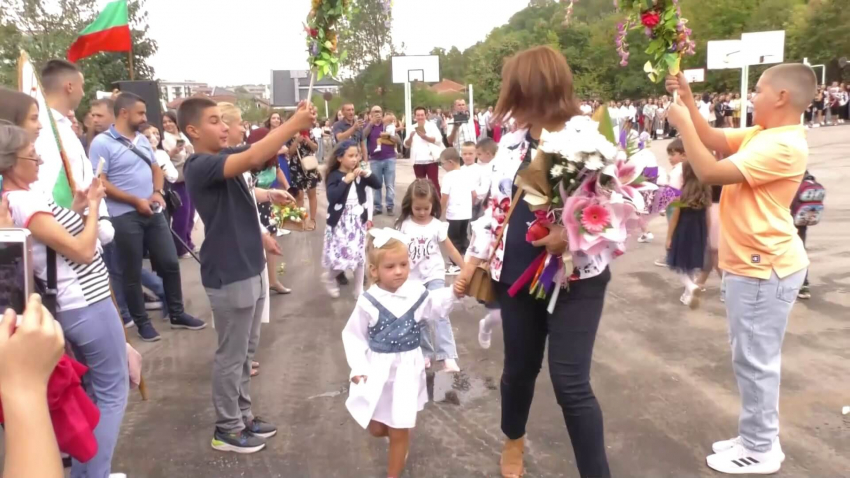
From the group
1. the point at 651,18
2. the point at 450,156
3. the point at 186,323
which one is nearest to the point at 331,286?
the point at 186,323

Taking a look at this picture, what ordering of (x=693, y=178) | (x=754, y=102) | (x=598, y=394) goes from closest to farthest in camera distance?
(x=754, y=102), (x=598, y=394), (x=693, y=178)

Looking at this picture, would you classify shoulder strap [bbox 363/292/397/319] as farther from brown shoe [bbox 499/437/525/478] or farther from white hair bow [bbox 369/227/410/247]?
brown shoe [bbox 499/437/525/478]

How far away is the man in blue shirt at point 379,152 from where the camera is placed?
12.3 metres

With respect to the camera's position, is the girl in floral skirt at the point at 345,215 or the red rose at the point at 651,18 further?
the girl in floral skirt at the point at 345,215

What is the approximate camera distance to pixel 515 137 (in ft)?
10.2

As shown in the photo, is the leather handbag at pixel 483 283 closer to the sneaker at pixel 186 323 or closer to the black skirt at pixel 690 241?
the black skirt at pixel 690 241

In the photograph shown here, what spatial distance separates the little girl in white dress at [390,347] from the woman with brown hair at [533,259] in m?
0.40

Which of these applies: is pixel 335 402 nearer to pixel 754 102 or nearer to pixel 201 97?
pixel 201 97

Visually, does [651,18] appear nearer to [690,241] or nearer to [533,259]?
[533,259]

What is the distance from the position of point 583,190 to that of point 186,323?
469 cm

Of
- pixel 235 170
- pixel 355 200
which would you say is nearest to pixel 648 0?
pixel 235 170

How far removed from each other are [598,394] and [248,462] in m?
2.27

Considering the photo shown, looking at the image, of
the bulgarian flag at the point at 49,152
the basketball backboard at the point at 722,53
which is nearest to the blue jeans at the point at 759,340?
the bulgarian flag at the point at 49,152

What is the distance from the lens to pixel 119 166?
227 inches
